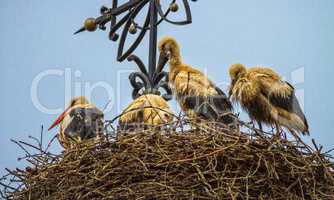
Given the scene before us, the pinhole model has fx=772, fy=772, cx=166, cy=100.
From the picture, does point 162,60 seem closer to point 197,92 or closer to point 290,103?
point 197,92

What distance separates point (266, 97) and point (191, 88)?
1.76 ft

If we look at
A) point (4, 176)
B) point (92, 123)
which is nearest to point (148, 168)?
point (4, 176)

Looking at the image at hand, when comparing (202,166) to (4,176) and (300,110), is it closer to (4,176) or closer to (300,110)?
(4,176)

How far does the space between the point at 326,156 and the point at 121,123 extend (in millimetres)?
Answer: 1103

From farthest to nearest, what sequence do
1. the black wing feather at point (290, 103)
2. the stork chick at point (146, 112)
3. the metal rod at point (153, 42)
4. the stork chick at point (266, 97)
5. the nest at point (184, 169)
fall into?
the black wing feather at point (290, 103)
the stork chick at point (266, 97)
the metal rod at point (153, 42)
the stork chick at point (146, 112)
the nest at point (184, 169)

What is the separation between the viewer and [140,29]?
386 centimetres

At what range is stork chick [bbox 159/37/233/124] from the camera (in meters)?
4.41

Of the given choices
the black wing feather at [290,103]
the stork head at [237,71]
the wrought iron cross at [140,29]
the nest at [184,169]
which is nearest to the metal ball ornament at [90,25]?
the wrought iron cross at [140,29]

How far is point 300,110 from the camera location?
490 cm

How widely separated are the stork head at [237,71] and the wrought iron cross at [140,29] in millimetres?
888

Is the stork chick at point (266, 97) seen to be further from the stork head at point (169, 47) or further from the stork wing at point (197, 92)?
the stork head at point (169, 47)

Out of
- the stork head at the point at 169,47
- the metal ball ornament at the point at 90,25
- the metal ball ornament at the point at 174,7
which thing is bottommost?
the stork head at the point at 169,47

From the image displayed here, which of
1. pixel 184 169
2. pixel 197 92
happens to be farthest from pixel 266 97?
pixel 184 169

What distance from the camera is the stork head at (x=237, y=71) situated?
15.3 feet
